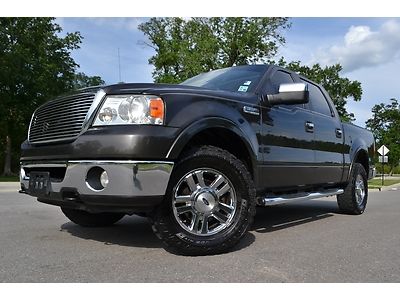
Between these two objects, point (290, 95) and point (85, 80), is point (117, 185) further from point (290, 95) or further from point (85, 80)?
point (85, 80)

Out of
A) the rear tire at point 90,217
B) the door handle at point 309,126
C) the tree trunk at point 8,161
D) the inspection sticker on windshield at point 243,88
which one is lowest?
the tree trunk at point 8,161

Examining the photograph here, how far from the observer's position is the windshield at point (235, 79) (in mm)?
4812

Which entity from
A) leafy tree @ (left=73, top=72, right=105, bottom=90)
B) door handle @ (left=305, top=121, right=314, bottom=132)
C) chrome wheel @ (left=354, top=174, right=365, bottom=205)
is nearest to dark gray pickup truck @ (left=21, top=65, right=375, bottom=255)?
door handle @ (left=305, top=121, right=314, bottom=132)

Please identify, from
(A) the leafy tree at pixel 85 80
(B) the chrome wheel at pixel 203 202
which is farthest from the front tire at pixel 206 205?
(A) the leafy tree at pixel 85 80

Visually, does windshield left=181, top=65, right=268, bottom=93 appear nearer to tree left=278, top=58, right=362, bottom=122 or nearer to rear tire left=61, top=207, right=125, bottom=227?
rear tire left=61, top=207, right=125, bottom=227

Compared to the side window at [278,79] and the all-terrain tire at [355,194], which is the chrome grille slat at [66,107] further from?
the all-terrain tire at [355,194]

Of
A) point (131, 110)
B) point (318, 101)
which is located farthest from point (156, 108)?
point (318, 101)

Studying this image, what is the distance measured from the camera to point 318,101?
6234 millimetres

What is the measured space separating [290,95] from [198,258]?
6.39 ft

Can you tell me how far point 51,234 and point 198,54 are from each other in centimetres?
2536

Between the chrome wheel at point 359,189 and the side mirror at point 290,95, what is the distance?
2.86 metres

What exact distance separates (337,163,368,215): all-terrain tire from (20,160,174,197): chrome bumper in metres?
4.11
